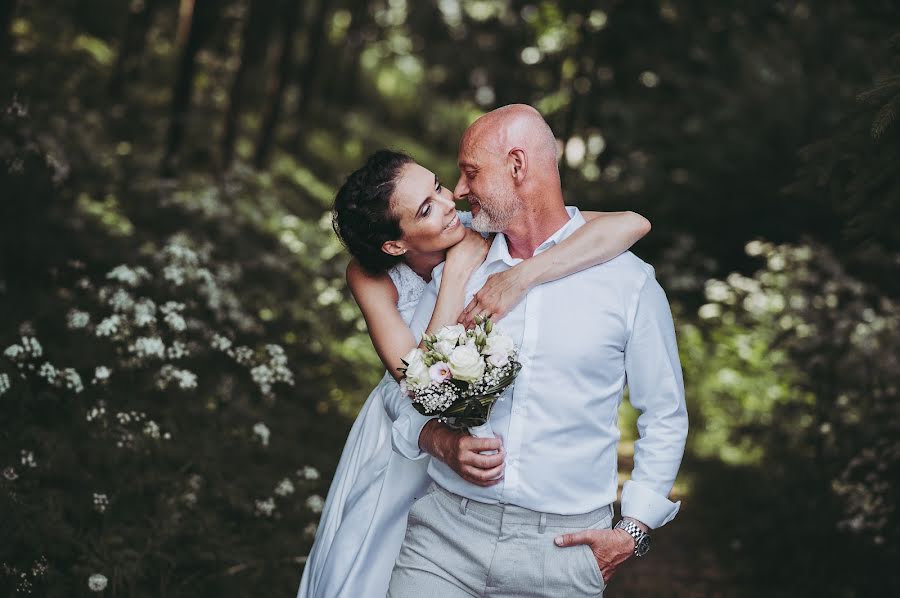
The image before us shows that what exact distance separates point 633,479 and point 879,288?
6.10 meters

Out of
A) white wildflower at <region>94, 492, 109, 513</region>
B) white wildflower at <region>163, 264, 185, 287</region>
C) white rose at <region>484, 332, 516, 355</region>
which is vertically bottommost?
white rose at <region>484, 332, 516, 355</region>

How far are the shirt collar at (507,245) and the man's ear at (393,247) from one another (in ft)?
1.01

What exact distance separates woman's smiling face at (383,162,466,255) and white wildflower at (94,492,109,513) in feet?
6.90

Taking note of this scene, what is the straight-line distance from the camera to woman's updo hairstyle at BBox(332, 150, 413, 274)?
10.6 ft

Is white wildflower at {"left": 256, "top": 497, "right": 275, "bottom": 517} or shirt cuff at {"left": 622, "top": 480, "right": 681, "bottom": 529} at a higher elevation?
white wildflower at {"left": 256, "top": 497, "right": 275, "bottom": 517}

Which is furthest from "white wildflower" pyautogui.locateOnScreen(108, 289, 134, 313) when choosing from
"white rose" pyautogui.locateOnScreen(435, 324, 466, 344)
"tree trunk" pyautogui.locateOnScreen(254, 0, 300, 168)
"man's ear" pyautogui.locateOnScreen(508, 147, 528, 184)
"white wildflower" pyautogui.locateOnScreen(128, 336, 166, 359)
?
"tree trunk" pyautogui.locateOnScreen(254, 0, 300, 168)

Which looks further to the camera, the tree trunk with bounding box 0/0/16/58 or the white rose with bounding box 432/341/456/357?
the tree trunk with bounding box 0/0/16/58

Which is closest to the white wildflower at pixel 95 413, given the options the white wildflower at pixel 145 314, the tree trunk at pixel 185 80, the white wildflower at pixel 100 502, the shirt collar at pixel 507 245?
the white wildflower at pixel 100 502

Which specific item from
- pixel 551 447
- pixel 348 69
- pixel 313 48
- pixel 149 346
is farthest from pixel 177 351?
pixel 348 69

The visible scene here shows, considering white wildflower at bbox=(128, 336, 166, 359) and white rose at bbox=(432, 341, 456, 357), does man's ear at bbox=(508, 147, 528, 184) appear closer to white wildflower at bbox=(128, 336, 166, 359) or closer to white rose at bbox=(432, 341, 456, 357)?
white rose at bbox=(432, 341, 456, 357)

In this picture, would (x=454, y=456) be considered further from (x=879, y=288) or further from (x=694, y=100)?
(x=694, y=100)

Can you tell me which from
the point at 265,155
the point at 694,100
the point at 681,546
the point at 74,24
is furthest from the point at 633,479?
the point at 74,24

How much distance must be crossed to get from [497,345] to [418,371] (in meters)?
0.24

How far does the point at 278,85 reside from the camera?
508 inches
